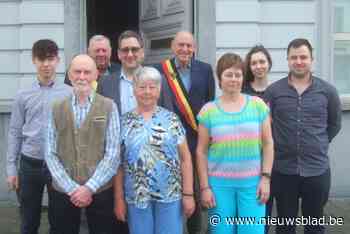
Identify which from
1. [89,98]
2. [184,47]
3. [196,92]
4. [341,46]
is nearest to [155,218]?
[89,98]

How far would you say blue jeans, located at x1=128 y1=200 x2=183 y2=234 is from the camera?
3.92m

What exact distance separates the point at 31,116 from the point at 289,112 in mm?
2037

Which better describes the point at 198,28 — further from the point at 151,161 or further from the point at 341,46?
the point at 151,161

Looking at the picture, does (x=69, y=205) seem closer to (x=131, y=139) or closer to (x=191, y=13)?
(x=131, y=139)

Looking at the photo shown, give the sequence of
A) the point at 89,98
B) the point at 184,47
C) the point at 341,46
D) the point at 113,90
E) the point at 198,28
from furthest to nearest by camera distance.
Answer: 1. the point at 341,46
2. the point at 198,28
3. the point at 184,47
4. the point at 113,90
5. the point at 89,98

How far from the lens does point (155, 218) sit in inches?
156

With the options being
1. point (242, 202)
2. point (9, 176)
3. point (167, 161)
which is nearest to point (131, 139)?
point (167, 161)

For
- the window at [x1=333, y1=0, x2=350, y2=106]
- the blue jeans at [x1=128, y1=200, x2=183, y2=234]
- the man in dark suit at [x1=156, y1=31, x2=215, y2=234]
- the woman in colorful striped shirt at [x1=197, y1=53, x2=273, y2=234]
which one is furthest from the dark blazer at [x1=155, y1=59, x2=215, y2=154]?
the window at [x1=333, y1=0, x2=350, y2=106]

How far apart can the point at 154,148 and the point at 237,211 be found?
2.61 ft

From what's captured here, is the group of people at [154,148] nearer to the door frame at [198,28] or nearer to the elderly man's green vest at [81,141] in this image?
the elderly man's green vest at [81,141]

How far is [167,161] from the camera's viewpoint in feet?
12.7

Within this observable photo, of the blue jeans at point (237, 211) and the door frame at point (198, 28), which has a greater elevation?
the door frame at point (198, 28)

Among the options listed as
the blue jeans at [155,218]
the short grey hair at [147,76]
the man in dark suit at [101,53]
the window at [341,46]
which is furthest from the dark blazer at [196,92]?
the window at [341,46]

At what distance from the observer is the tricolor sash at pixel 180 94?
197 inches
